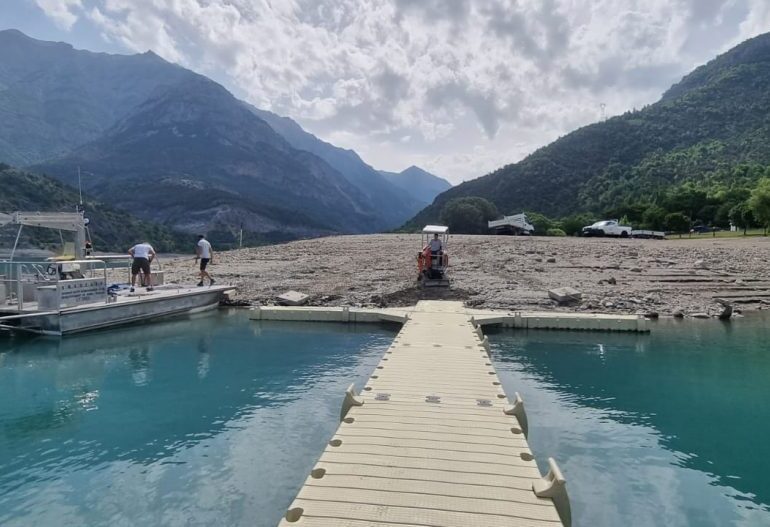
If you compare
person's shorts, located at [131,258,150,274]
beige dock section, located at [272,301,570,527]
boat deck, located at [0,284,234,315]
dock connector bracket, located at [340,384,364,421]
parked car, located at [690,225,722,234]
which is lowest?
beige dock section, located at [272,301,570,527]

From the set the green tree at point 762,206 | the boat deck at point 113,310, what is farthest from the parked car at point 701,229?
the boat deck at point 113,310

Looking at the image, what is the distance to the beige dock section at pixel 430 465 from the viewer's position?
170 inches

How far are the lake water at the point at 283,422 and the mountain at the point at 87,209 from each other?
66.3 metres

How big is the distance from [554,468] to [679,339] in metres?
12.3

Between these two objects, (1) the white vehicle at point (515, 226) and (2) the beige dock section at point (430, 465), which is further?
(1) the white vehicle at point (515, 226)

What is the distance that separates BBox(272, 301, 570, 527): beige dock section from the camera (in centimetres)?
431

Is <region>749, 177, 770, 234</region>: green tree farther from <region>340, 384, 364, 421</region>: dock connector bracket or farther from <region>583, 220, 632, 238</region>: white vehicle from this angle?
<region>340, 384, 364, 421</region>: dock connector bracket

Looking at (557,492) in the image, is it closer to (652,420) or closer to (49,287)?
(652,420)

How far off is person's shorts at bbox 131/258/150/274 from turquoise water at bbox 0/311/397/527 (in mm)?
4017

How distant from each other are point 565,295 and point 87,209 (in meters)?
85.8

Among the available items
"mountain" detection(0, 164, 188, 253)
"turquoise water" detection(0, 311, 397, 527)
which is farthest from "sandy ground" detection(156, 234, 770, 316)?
"mountain" detection(0, 164, 188, 253)

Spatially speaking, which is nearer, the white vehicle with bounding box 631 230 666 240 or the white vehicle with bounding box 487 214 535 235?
the white vehicle with bounding box 631 230 666 240

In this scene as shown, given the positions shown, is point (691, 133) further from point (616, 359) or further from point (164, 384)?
point (164, 384)

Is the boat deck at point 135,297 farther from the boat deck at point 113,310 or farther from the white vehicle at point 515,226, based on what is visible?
the white vehicle at point 515,226
